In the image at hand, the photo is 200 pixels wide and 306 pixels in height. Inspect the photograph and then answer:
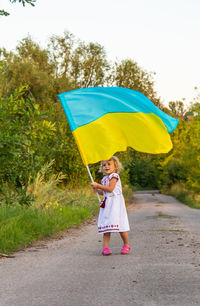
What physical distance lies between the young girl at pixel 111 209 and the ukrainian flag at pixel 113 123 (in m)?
0.26

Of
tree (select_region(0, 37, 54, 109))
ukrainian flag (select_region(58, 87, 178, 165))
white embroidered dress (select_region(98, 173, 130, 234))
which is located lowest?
white embroidered dress (select_region(98, 173, 130, 234))

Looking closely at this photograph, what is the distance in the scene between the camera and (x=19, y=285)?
5.25 meters

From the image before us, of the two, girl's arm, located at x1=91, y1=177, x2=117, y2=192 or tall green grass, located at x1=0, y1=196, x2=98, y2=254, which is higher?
girl's arm, located at x1=91, y1=177, x2=117, y2=192

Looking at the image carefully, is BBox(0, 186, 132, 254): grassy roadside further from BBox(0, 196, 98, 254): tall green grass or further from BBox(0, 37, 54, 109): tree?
BBox(0, 37, 54, 109): tree

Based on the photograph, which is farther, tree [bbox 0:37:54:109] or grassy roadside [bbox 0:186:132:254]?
tree [bbox 0:37:54:109]

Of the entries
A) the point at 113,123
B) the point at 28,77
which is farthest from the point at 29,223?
the point at 28,77

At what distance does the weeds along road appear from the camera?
461cm

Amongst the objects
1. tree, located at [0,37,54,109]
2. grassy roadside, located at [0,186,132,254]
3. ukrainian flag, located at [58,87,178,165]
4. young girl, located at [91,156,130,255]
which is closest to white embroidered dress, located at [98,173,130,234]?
young girl, located at [91,156,130,255]

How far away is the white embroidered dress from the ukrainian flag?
595 mm

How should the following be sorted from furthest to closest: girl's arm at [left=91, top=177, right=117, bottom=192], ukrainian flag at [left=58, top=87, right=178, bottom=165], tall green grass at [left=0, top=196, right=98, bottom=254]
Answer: tall green grass at [left=0, top=196, right=98, bottom=254] < ukrainian flag at [left=58, top=87, right=178, bottom=165] < girl's arm at [left=91, top=177, right=117, bottom=192]

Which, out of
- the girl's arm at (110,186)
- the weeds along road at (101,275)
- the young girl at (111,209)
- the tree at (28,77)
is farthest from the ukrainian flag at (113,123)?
the tree at (28,77)

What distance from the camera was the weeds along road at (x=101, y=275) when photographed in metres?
4.61

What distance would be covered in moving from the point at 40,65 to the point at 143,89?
346 inches

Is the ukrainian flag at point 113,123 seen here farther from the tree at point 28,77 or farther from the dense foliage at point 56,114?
the tree at point 28,77
